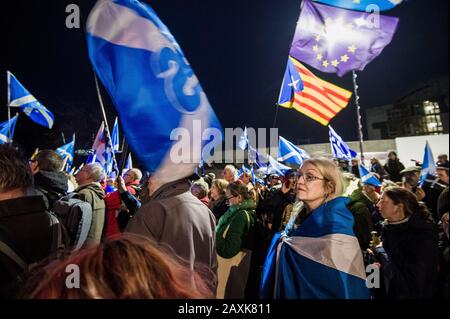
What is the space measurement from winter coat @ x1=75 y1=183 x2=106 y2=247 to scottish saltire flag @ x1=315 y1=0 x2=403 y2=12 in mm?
5702

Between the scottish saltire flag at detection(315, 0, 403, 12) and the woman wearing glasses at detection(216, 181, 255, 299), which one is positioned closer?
the woman wearing glasses at detection(216, 181, 255, 299)

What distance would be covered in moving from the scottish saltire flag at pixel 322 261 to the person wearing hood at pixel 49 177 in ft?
8.16

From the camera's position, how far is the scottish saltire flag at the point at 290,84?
754 centimetres

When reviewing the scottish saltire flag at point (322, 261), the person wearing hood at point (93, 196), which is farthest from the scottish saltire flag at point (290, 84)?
the scottish saltire flag at point (322, 261)

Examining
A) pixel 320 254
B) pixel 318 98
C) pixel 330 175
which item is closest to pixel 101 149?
pixel 318 98

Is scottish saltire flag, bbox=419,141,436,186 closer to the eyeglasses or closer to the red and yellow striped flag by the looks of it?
the red and yellow striped flag

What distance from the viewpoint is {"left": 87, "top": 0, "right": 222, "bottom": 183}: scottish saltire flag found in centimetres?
178

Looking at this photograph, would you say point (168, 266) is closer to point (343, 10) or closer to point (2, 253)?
point (2, 253)

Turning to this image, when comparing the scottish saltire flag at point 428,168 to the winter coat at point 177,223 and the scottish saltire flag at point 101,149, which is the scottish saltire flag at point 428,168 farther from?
the scottish saltire flag at point 101,149

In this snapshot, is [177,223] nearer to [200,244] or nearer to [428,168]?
[200,244]

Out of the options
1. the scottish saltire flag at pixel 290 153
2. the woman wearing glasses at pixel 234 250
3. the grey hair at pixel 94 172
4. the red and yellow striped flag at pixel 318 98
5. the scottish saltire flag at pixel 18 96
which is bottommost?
the woman wearing glasses at pixel 234 250

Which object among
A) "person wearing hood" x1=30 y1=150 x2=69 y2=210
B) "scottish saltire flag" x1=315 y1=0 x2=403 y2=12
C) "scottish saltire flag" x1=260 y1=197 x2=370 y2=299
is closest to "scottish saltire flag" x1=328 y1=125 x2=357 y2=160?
"scottish saltire flag" x1=315 y1=0 x2=403 y2=12
